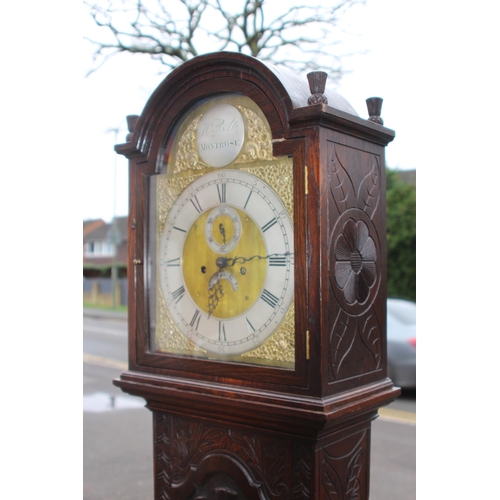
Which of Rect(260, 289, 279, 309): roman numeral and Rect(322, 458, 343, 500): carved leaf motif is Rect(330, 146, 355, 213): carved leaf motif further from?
Rect(322, 458, 343, 500): carved leaf motif

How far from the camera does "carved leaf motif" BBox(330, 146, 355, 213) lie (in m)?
1.69

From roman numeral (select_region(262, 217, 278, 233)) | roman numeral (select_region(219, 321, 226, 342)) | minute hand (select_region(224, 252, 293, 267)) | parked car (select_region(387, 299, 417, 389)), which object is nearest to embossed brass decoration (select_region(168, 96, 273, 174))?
roman numeral (select_region(262, 217, 278, 233))

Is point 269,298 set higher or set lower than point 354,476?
higher

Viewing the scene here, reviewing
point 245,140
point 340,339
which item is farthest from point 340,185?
point 340,339

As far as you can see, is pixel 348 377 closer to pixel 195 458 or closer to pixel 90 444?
pixel 195 458

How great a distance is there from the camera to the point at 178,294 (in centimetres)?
199

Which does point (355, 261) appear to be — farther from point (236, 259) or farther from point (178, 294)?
point (178, 294)

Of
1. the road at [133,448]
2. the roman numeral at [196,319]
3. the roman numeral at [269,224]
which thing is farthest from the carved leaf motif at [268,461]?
the road at [133,448]

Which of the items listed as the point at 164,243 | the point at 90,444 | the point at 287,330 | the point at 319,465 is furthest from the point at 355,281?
the point at 90,444

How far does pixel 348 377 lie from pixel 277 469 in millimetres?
363

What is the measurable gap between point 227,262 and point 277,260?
0.20 metres

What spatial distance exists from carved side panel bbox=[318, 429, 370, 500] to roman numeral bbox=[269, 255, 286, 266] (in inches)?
22.5

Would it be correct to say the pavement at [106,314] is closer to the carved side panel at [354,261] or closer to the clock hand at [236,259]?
the clock hand at [236,259]

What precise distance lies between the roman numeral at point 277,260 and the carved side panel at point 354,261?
15cm
